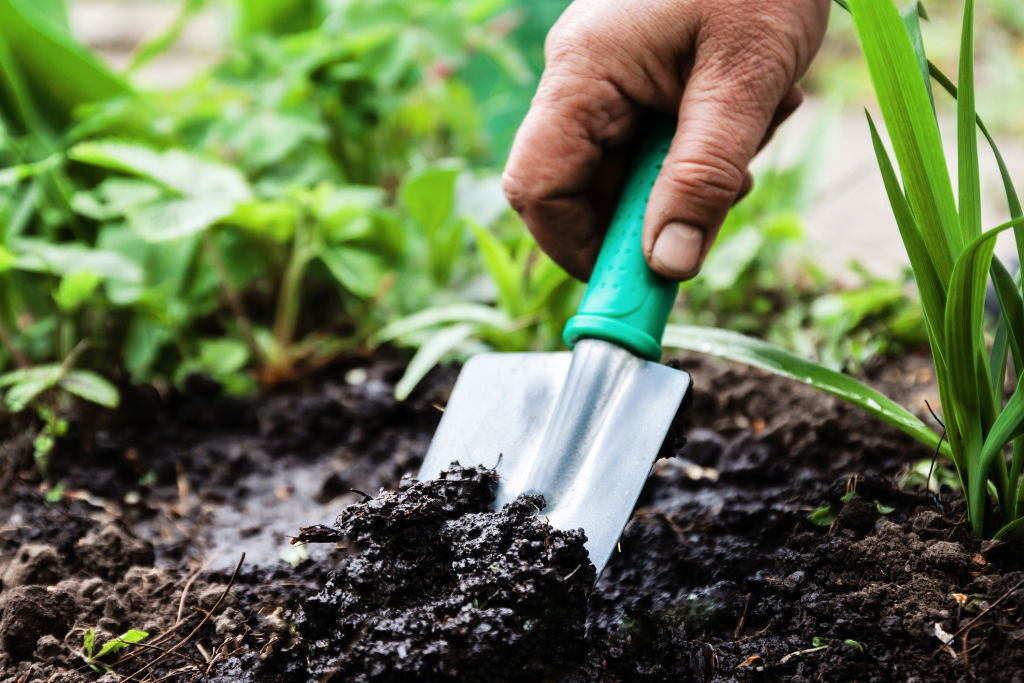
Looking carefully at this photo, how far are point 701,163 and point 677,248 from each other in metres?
0.12

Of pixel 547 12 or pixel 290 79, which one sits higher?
pixel 547 12

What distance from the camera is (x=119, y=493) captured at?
151cm

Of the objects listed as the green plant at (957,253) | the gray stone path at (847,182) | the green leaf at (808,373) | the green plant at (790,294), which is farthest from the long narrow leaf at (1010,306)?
the gray stone path at (847,182)

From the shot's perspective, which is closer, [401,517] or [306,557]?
[401,517]

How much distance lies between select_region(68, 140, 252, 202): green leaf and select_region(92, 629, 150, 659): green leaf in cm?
93

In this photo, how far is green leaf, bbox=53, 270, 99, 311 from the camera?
1505 millimetres

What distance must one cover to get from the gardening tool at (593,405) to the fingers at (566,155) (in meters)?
0.08

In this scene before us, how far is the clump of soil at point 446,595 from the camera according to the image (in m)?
0.86

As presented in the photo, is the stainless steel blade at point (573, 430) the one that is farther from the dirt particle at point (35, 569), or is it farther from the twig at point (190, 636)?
the dirt particle at point (35, 569)

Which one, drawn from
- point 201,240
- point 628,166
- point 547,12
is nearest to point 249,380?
point 201,240

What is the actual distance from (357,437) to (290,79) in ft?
3.22

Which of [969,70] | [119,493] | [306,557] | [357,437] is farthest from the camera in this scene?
[357,437]

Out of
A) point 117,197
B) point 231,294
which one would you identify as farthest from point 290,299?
point 117,197

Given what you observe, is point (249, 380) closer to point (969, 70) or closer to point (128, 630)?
point (128, 630)
